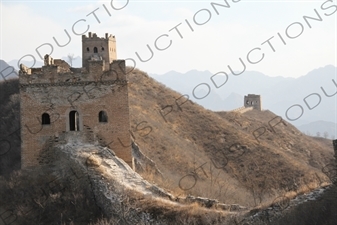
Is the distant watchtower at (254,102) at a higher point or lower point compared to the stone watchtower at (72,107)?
higher

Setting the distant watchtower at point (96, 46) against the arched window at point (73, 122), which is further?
the distant watchtower at point (96, 46)

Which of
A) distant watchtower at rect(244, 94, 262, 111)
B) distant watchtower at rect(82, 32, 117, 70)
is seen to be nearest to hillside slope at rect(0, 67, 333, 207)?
distant watchtower at rect(82, 32, 117, 70)

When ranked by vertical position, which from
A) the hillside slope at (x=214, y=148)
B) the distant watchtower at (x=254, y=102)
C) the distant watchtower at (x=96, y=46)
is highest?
the distant watchtower at (x=96, y=46)

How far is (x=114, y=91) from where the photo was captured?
63.3 ft

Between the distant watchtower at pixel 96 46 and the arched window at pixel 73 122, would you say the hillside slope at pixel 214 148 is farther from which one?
the arched window at pixel 73 122

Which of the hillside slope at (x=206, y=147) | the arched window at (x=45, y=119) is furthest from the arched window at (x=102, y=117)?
the hillside slope at (x=206, y=147)

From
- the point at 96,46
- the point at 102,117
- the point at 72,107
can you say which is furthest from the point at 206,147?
the point at 72,107

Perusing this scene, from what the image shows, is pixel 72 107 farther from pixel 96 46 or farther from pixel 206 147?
pixel 96 46

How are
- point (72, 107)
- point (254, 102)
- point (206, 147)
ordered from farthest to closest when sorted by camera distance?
point (254, 102)
point (206, 147)
point (72, 107)

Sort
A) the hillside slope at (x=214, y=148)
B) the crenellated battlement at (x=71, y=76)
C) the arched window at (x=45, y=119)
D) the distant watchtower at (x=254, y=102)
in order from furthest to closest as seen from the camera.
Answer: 1. the distant watchtower at (x=254, y=102)
2. the hillside slope at (x=214, y=148)
3. the arched window at (x=45, y=119)
4. the crenellated battlement at (x=71, y=76)

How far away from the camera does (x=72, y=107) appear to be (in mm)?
19188

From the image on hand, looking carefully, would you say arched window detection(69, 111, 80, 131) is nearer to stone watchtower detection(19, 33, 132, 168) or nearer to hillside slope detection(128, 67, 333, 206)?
stone watchtower detection(19, 33, 132, 168)

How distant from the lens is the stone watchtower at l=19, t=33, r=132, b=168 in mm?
19156

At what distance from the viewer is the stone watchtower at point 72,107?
1916 centimetres
